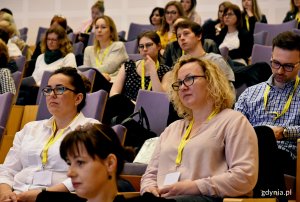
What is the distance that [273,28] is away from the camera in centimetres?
680

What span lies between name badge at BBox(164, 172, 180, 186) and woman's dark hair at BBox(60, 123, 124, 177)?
19.4 inches

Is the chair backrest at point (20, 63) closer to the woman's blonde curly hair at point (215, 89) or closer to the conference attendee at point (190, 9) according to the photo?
the conference attendee at point (190, 9)

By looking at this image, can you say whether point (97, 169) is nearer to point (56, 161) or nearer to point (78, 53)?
point (56, 161)

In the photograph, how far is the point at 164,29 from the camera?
22.2ft

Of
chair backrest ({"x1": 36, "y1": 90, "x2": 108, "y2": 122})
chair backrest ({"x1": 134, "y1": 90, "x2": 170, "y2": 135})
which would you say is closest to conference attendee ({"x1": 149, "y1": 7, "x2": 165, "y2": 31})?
chair backrest ({"x1": 134, "y1": 90, "x2": 170, "y2": 135})

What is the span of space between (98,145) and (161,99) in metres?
1.97

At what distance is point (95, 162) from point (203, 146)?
628 millimetres

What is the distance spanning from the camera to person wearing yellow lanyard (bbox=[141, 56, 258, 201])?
104 inches

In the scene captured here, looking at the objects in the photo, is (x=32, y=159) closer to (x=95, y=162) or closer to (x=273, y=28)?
(x=95, y=162)

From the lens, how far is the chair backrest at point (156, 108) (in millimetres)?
4172

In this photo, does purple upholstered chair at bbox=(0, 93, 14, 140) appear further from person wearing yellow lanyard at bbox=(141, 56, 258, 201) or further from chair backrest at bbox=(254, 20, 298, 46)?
chair backrest at bbox=(254, 20, 298, 46)

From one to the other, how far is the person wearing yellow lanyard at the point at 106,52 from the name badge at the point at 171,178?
315 cm

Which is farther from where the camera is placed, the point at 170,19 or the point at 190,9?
the point at 190,9

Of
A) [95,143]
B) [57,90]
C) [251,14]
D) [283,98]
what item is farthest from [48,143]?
[251,14]
